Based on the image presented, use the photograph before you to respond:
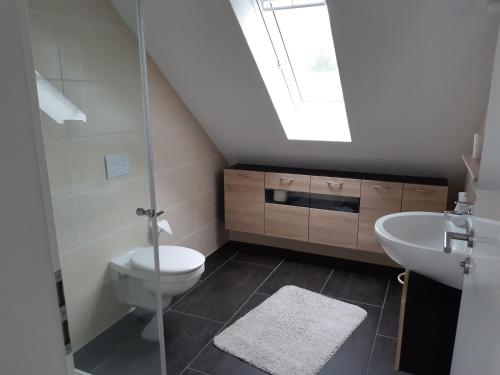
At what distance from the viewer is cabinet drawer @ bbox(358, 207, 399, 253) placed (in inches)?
121

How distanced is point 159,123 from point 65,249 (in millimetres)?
1161

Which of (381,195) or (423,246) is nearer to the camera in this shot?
(423,246)

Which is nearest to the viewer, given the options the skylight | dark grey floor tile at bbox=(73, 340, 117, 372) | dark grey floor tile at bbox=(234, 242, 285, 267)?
dark grey floor tile at bbox=(73, 340, 117, 372)

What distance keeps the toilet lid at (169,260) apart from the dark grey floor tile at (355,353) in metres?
0.97

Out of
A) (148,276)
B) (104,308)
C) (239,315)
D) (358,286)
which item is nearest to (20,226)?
(148,276)

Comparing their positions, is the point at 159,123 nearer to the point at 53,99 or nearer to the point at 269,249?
the point at 53,99

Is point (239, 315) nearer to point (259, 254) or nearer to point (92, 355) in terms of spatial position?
point (92, 355)

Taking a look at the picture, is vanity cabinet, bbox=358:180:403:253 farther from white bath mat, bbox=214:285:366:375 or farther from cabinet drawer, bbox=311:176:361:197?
white bath mat, bbox=214:285:366:375

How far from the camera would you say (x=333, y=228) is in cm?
325

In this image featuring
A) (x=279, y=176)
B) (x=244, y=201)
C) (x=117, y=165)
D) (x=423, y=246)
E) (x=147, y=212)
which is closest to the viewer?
(x=423, y=246)

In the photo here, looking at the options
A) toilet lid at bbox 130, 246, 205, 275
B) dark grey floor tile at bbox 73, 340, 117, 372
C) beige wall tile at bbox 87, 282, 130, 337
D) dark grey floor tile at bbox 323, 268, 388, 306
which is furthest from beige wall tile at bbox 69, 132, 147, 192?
dark grey floor tile at bbox 323, 268, 388, 306

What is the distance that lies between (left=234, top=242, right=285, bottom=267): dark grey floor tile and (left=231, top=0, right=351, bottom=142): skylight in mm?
1194

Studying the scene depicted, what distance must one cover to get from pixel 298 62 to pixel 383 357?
82.7 inches

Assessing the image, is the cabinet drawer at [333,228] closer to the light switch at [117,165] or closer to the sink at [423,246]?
the sink at [423,246]
